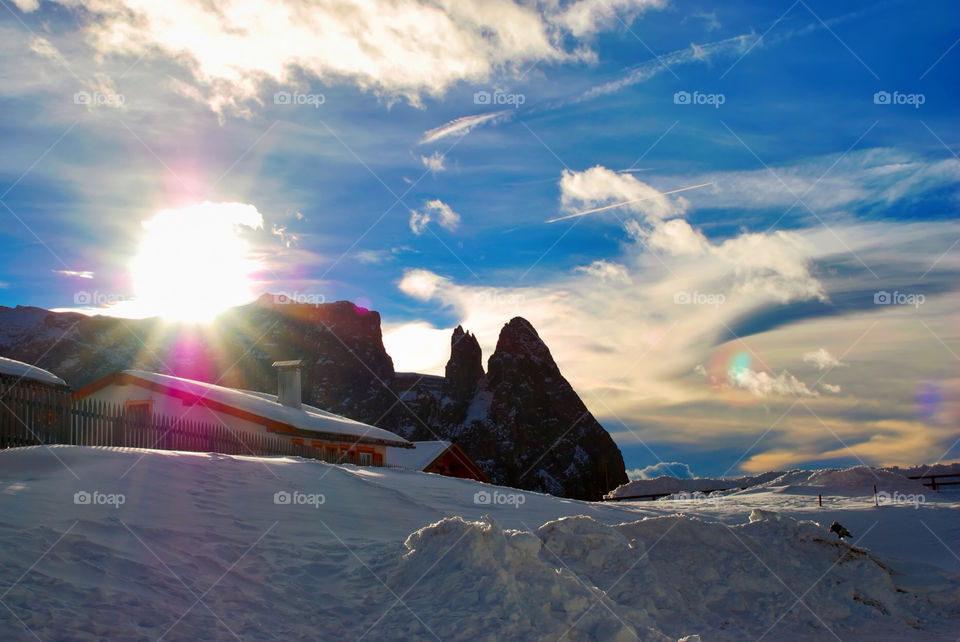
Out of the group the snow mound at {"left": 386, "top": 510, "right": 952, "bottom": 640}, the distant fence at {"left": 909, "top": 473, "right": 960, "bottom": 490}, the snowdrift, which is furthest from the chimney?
the distant fence at {"left": 909, "top": 473, "right": 960, "bottom": 490}

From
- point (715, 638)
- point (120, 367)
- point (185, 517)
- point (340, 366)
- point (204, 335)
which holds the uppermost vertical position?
point (204, 335)

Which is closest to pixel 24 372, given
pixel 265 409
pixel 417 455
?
pixel 265 409

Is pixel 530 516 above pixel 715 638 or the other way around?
above

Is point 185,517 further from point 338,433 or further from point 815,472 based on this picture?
point 815,472

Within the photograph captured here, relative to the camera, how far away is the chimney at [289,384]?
32319mm

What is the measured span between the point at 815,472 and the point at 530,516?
2410 cm

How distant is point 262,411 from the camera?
27328mm

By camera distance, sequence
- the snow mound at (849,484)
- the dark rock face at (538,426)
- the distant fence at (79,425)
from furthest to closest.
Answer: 1. the dark rock face at (538,426)
2. the snow mound at (849,484)
3. the distant fence at (79,425)

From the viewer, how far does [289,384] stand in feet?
106

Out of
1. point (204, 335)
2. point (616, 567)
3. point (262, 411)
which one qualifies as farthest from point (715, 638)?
point (204, 335)

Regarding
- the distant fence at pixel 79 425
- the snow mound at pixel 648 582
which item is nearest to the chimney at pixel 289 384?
the distant fence at pixel 79 425

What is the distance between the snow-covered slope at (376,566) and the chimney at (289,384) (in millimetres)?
16875

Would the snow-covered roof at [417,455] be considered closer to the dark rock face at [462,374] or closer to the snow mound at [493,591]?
the snow mound at [493,591]

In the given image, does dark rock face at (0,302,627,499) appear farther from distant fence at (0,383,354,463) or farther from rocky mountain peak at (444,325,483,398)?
distant fence at (0,383,354,463)
